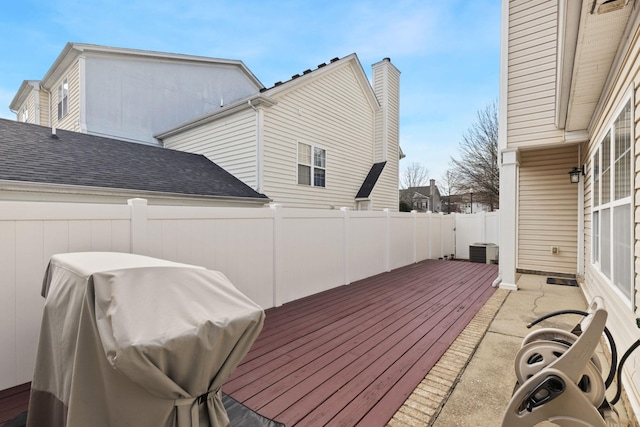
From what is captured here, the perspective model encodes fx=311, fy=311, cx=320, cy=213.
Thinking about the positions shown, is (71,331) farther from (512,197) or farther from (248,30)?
(248,30)

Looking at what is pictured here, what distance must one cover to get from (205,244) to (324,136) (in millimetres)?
7056

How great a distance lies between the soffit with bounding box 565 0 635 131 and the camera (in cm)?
240

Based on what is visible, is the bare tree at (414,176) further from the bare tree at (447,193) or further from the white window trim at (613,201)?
the white window trim at (613,201)

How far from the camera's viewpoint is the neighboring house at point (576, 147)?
2568mm

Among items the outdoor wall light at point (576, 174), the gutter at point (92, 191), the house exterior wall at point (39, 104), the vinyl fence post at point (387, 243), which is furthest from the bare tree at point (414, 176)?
the house exterior wall at point (39, 104)

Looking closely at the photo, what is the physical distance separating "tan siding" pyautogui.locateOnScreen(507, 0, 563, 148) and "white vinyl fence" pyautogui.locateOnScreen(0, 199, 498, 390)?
10.7ft

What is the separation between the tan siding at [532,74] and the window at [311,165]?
526 cm

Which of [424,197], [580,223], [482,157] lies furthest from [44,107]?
[424,197]

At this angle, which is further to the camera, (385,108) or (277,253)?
(385,108)

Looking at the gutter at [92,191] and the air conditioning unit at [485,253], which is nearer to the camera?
the gutter at [92,191]

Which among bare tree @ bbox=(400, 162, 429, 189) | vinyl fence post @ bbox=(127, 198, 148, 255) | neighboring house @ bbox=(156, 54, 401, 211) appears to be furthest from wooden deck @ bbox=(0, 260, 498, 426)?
bare tree @ bbox=(400, 162, 429, 189)

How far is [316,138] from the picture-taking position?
982 centimetres

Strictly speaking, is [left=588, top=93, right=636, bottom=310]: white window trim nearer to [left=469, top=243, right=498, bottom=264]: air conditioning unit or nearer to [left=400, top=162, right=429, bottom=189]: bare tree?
[left=469, top=243, right=498, bottom=264]: air conditioning unit

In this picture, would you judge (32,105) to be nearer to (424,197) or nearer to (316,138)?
(316,138)
